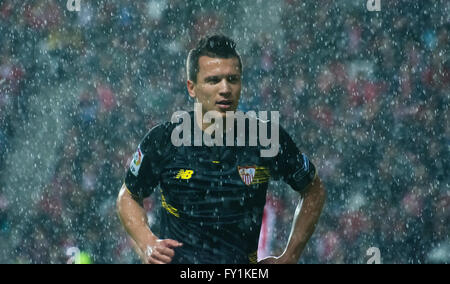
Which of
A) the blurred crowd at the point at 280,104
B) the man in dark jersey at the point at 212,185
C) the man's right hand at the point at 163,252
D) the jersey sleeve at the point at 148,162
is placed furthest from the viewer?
the blurred crowd at the point at 280,104

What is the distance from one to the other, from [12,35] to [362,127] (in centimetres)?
280

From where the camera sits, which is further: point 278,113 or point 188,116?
point 278,113

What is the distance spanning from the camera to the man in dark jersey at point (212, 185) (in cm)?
238

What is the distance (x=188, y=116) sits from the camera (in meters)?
2.58

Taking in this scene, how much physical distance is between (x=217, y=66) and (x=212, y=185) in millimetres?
525

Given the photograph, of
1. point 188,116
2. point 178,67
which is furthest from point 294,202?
point 188,116

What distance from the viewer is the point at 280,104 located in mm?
4348

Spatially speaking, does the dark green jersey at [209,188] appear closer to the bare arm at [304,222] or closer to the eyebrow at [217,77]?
the bare arm at [304,222]

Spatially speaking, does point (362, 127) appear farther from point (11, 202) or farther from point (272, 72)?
point (11, 202)

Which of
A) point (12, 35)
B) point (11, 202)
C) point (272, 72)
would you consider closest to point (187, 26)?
point (272, 72)

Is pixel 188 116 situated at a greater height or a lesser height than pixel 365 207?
greater

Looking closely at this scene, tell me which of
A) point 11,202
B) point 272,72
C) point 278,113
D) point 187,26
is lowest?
point 11,202

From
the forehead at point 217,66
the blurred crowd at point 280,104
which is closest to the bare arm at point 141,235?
the forehead at point 217,66

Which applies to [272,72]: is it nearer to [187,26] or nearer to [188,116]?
[187,26]
